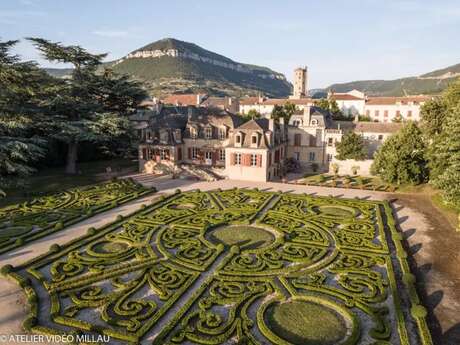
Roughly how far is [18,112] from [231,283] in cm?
3072

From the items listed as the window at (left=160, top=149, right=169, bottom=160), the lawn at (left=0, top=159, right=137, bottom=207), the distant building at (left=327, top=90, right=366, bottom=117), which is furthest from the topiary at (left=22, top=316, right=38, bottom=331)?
the distant building at (left=327, top=90, right=366, bottom=117)

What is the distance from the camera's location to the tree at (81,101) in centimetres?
3911

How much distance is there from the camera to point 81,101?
42.2 meters

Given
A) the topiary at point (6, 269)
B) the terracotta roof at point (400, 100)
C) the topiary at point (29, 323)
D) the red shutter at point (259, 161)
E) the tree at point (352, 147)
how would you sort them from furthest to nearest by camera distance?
the terracotta roof at point (400, 100) → the tree at point (352, 147) → the red shutter at point (259, 161) → the topiary at point (6, 269) → the topiary at point (29, 323)

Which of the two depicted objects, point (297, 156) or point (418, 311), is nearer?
point (418, 311)

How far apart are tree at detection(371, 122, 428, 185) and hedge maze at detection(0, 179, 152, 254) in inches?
1096

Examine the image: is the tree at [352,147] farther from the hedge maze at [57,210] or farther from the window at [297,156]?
the hedge maze at [57,210]

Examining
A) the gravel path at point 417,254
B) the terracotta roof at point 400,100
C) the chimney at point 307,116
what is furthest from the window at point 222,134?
the terracotta roof at point 400,100

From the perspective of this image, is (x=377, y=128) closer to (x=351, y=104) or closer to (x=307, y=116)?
(x=307, y=116)

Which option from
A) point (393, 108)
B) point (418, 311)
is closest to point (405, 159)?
point (418, 311)

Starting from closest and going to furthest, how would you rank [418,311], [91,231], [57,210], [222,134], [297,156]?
[418,311] → [91,231] → [57,210] → [222,134] → [297,156]

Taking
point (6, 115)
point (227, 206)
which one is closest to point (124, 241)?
point (227, 206)

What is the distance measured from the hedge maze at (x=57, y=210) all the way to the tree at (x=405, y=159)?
91.3 ft

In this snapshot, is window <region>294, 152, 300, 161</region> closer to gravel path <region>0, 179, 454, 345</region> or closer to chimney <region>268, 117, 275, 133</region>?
chimney <region>268, 117, 275, 133</region>
